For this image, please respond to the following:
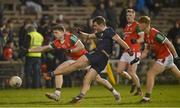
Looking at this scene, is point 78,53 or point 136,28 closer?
point 78,53

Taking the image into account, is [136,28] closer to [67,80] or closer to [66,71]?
[66,71]

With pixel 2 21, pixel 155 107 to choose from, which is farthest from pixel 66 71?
pixel 2 21

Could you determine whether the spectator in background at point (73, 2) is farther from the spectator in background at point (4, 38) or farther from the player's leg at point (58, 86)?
the player's leg at point (58, 86)

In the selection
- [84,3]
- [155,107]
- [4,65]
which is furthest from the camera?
[84,3]

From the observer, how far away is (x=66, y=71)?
65.0 feet

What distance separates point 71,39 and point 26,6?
12.7 metres

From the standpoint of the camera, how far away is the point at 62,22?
3083cm

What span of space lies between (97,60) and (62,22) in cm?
1199

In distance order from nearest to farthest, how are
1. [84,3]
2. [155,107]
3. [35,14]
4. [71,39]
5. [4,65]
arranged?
[155,107], [71,39], [4,65], [35,14], [84,3]

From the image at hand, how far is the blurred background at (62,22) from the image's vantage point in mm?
28203

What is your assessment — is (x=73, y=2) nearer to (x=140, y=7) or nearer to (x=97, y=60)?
(x=140, y=7)

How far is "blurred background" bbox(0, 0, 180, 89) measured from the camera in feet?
92.5

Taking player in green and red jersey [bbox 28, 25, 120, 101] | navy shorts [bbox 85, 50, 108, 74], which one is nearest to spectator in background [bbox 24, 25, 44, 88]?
player in green and red jersey [bbox 28, 25, 120, 101]

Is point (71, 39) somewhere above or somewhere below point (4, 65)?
above
